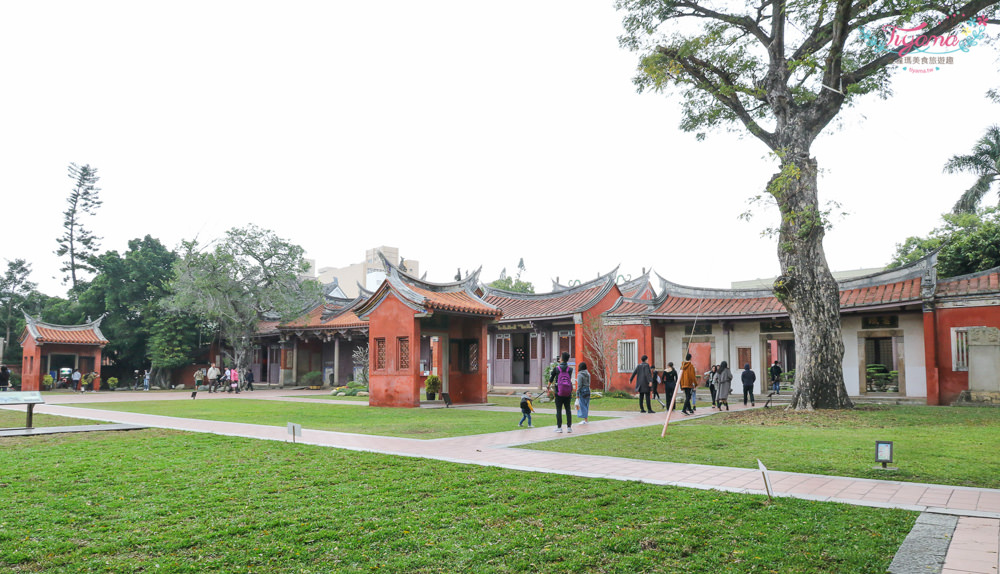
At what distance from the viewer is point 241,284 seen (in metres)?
30.7

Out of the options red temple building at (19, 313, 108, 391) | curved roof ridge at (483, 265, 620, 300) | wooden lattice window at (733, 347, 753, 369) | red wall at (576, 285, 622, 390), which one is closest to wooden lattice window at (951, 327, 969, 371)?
wooden lattice window at (733, 347, 753, 369)

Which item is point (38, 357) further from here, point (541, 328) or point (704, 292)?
point (704, 292)

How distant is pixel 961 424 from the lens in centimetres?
1106

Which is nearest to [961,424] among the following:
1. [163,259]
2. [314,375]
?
[314,375]

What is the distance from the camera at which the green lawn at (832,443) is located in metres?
6.52

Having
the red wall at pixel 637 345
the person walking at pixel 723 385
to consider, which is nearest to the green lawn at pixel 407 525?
the person walking at pixel 723 385

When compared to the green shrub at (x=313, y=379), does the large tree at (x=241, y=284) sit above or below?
above

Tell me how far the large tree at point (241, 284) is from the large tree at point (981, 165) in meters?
28.1

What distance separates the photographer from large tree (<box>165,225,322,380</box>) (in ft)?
97.0

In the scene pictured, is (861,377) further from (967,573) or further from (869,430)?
(967,573)

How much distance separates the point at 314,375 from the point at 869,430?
27107mm

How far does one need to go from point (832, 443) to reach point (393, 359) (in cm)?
1210

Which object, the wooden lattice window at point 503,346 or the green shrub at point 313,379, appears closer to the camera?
the wooden lattice window at point 503,346

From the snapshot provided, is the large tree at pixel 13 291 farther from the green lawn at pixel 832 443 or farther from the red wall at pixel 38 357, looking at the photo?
the green lawn at pixel 832 443
